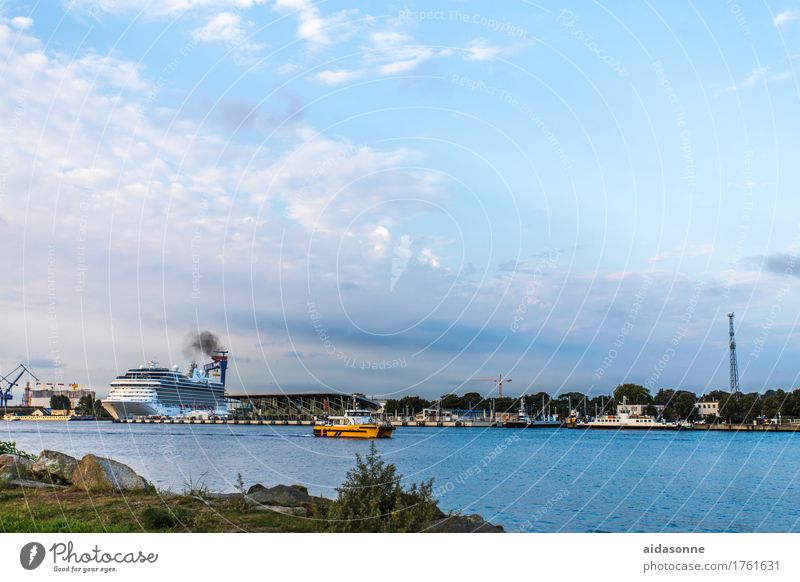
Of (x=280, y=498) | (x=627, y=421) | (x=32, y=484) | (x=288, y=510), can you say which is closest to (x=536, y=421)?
(x=627, y=421)

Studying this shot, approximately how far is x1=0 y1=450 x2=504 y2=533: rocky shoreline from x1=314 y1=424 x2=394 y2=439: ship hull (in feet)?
214

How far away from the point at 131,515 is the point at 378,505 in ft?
14.1

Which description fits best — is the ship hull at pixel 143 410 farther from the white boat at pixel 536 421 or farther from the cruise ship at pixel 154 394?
the white boat at pixel 536 421

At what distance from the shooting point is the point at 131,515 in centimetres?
1213

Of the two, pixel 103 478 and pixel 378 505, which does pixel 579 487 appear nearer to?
pixel 103 478

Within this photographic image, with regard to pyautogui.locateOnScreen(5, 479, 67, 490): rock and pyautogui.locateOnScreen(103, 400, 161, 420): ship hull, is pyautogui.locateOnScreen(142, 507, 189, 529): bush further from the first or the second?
pyautogui.locateOnScreen(103, 400, 161, 420): ship hull

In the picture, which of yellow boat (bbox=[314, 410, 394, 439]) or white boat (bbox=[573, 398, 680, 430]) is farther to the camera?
white boat (bbox=[573, 398, 680, 430])

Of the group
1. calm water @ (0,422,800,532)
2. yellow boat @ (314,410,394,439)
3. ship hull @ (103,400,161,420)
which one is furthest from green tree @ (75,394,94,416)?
calm water @ (0,422,800,532)

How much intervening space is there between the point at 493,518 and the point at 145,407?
105 metres

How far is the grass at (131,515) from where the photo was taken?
11.1 m

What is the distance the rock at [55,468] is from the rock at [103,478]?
0.90 meters

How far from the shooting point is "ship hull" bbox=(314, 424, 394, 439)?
269 feet
